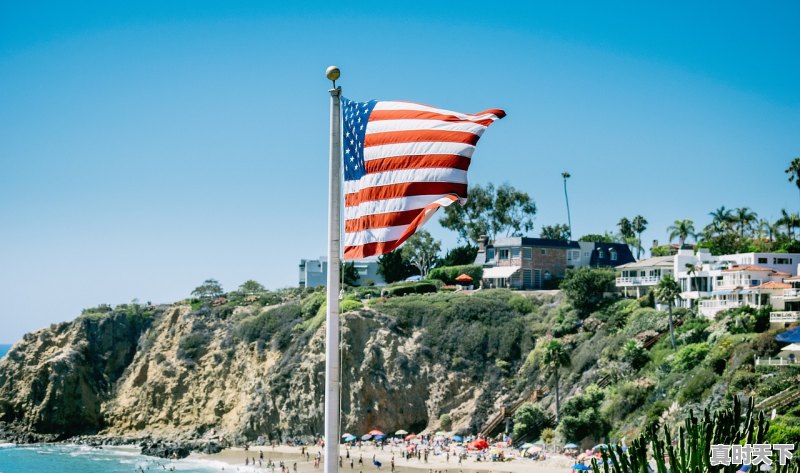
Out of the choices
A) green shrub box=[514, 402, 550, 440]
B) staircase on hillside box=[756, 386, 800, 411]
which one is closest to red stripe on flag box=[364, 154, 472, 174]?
staircase on hillside box=[756, 386, 800, 411]

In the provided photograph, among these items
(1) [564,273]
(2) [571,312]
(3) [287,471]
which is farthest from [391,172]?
(1) [564,273]

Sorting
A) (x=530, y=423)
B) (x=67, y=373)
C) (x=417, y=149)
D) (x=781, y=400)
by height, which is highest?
(x=417, y=149)

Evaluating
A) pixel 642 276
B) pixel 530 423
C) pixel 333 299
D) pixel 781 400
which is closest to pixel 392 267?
pixel 642 276

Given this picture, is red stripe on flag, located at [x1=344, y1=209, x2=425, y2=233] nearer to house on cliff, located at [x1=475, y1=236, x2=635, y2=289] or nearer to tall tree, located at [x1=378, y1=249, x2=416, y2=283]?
house on cliff, located at [x1=475, y1=236, x2=635, y2=289]

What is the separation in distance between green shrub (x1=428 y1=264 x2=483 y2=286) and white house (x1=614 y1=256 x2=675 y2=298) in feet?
52.6

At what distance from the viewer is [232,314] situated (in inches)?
3802

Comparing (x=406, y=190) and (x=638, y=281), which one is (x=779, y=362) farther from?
(x=406, y=190)

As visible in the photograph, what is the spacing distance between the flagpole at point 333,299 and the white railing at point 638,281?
66.3 m

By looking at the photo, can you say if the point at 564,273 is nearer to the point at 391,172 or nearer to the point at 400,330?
the point at 400,330

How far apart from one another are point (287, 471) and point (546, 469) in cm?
1775

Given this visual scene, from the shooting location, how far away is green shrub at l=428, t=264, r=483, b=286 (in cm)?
9256

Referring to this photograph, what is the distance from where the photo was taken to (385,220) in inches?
603

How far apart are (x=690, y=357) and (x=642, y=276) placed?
20.7 m

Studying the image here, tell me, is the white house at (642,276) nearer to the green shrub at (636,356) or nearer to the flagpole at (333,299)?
the green shrub at (636,356)
